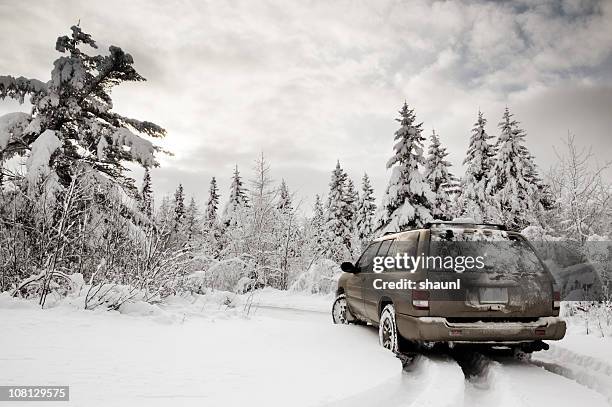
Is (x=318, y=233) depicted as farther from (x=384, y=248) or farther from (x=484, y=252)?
(x=484, y=252)

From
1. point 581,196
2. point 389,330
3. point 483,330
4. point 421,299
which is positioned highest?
point 581,196

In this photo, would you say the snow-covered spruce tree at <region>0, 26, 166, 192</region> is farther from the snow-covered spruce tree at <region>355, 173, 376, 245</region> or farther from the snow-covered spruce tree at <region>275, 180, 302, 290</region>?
the snow-covered spruce tree at <region>355, 173, 376, 245</region>

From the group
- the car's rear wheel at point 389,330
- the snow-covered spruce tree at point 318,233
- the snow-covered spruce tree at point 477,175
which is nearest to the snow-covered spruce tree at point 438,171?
the snow-covered spruce tree at point 477,175

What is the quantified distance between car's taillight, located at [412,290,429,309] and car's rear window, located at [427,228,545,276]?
34 cm

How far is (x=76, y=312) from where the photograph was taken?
6254 mm

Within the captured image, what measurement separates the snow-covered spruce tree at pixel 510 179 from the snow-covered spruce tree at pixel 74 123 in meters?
20.4

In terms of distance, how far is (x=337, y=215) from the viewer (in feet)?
127

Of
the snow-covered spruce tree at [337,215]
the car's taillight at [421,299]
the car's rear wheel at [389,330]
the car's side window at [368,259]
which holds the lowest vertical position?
the car's rear wheel at [389,330]

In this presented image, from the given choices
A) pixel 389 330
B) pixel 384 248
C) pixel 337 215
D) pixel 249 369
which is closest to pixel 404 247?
pixel 384 248

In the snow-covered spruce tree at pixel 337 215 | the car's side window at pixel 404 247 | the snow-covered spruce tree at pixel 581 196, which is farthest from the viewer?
the snow-covered spruce tree at pixel 337 215

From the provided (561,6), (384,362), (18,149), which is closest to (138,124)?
(18,149)

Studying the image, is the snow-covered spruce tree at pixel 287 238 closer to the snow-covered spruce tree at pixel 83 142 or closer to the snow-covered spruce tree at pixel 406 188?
the snow-covered spruce tree at pixel 406 188

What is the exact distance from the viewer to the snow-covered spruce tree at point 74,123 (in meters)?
11.7

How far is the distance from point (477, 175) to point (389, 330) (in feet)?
84.3
